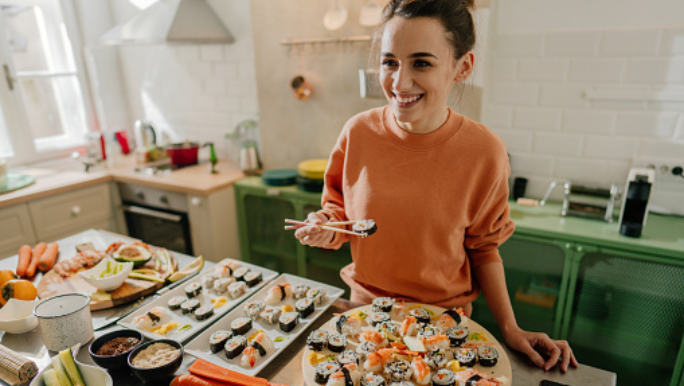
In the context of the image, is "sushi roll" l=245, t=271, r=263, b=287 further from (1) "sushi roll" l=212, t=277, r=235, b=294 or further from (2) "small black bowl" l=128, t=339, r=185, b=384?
(2) "small black bowl" l=128, t=339, r=185, b=384

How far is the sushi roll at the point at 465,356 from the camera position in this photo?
1.05m

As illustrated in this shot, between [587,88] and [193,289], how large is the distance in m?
2.33

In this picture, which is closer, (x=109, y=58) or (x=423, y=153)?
(x=423, y=153)

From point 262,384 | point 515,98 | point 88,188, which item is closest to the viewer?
point 262,384

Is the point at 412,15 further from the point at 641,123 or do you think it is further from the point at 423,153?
the point at 641,123

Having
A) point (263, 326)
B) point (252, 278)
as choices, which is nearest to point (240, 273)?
point (252, 278)

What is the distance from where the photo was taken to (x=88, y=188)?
3256mm

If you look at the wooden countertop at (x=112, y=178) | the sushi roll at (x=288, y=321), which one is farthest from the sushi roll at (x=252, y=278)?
the wooden countertop at (x=112, y=178)

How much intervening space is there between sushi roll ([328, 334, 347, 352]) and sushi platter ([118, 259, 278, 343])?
44cm

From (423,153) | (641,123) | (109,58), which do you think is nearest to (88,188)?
(109,58)

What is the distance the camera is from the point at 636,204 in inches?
78.4

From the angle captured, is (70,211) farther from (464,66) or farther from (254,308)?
(464,66)

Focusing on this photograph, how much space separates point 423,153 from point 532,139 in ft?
5.19

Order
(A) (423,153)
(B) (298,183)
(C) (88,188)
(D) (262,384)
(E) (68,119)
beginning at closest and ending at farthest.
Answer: (D) (262,384), (A) (423,153), (B) (298,183), (C) (88,188), (E) (68,119)
